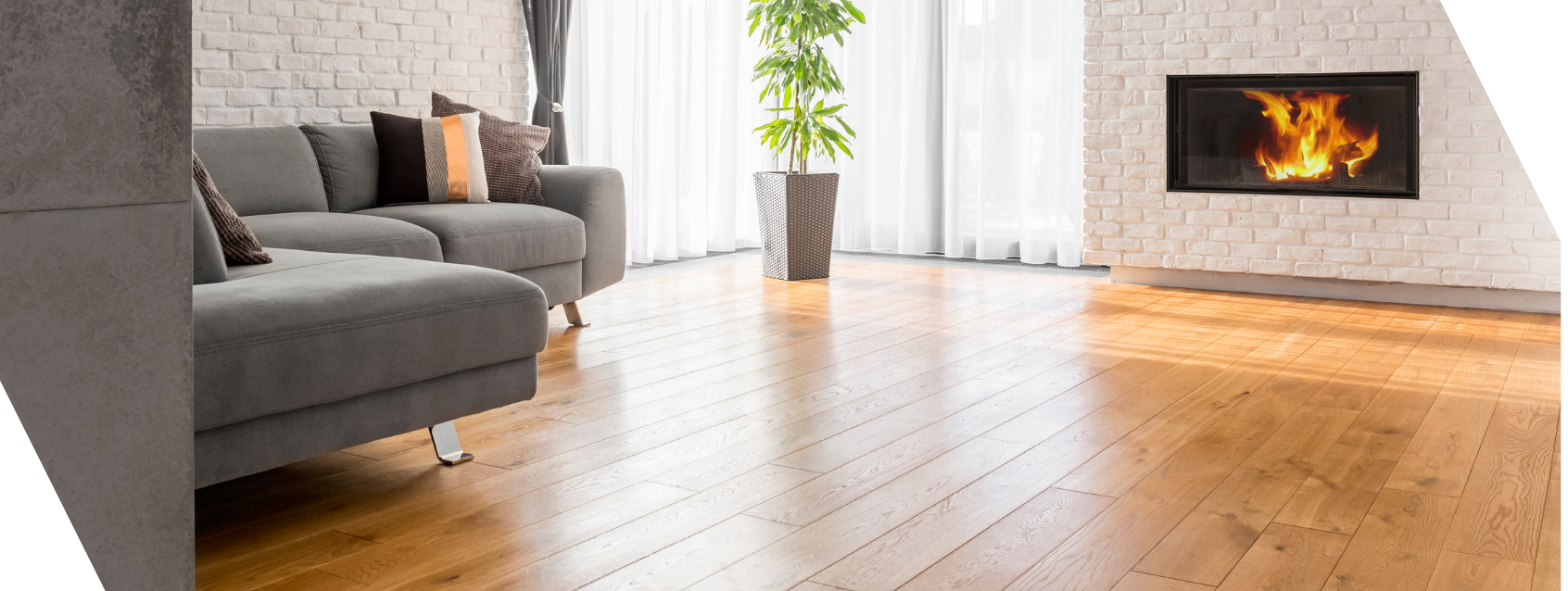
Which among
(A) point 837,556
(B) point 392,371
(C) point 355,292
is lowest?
(A) point 837,556

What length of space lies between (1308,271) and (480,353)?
357 cm

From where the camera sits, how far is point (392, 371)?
220 cm

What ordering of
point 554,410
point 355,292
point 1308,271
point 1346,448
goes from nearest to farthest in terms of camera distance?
point 355,292, point 1346,448, point 554,410, point 1308,271

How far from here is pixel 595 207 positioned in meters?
4.26

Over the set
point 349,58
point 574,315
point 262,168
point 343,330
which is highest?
point 349,58

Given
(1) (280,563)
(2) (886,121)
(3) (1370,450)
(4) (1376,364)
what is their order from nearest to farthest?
(1) (280,563) → (3) (1370,450) → (4) (1376,364) → (2) (886,121)

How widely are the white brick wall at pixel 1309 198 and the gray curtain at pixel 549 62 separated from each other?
7.81 ft

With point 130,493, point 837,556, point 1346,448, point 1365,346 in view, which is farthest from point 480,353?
point 1365,346

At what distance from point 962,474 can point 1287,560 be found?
675 mm

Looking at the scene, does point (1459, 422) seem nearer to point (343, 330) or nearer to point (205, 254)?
point (343, 330)

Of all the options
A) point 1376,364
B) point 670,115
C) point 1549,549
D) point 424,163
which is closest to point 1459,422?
point 1376,364

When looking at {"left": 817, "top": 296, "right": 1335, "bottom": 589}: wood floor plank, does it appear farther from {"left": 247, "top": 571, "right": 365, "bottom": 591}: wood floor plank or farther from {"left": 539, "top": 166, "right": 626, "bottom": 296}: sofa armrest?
{"left": 539, "top": 166, "right": 626, "bottom": 296}: sofa armrest

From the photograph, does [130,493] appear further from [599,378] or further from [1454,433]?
[1454,433]

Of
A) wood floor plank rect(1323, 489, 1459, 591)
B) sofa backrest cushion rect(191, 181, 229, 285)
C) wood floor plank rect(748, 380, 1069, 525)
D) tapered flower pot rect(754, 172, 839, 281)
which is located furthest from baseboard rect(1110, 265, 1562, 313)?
sofa backrest cushion rect(191, 181, 229, 285)
